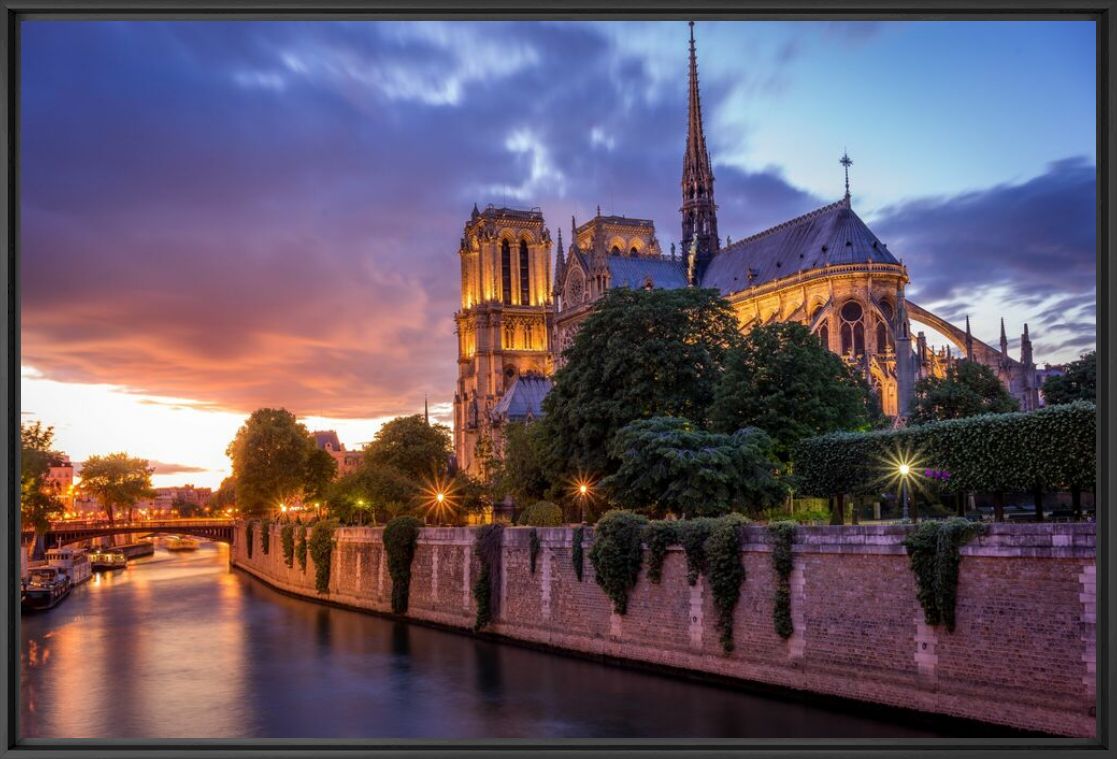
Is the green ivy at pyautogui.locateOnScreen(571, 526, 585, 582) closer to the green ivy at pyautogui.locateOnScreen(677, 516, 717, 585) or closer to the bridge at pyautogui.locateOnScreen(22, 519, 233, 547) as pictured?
the green ivy at pyautogui.locateOnScreen(677, 516, 717, 585)

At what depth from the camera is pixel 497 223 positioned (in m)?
100

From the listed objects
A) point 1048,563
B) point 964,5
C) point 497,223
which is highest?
point 497,223

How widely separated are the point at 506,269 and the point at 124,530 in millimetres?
49220

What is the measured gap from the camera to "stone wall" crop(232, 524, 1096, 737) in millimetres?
16438

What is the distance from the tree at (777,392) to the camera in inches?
1268

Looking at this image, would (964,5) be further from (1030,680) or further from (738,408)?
(738,408)

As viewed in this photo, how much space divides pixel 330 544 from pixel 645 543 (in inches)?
821

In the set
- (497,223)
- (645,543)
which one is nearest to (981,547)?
(645,543)

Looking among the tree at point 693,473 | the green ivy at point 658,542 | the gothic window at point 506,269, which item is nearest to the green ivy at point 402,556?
A: the tree at point 693,473

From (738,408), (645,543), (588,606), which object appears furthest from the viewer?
(738,408)

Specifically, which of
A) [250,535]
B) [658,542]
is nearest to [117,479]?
[250,535]

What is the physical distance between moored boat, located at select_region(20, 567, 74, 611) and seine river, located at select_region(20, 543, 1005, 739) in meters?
4.11

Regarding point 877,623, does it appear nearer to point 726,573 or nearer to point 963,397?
point 726,573

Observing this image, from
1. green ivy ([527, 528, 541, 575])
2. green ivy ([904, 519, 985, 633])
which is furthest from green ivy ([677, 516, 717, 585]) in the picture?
green ivy ([527, 528, 541, 575])
